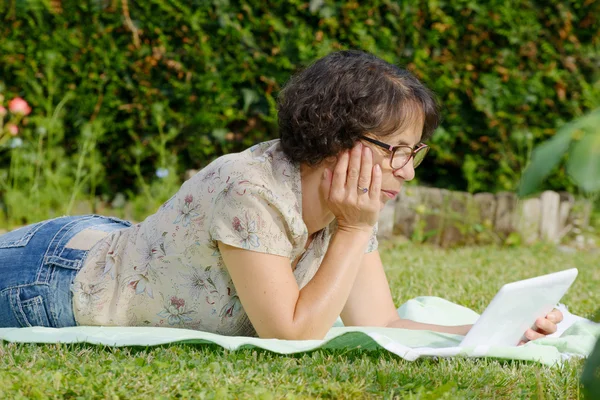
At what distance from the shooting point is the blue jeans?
2.83 metres

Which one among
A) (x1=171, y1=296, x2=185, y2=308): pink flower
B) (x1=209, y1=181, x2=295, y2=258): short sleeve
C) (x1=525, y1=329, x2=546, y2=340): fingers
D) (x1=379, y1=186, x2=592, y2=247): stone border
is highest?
(x1=209, y1=181, x2=295, y2=258): short sleeve

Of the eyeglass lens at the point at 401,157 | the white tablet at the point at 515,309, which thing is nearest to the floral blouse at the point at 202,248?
the eyeglass lens at the point at 401,157

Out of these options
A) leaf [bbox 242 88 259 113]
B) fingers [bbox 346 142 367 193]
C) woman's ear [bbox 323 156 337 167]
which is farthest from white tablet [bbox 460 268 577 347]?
leaf [bbox 242 88 259 113]

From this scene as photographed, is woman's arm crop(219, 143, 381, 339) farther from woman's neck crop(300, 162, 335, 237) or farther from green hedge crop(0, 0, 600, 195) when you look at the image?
green hedge crop(0, 0, 600, 195)

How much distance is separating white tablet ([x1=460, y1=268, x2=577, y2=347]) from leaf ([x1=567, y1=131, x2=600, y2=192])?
156cm

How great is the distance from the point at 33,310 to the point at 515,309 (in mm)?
1633

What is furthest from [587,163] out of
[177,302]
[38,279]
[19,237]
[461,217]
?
[461,217]

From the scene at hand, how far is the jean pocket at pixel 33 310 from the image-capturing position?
2.85m

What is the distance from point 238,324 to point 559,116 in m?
4.54

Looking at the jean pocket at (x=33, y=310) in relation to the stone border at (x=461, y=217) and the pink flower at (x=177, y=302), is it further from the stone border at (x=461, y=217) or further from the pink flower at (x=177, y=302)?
the stone border at (x=461, y=217)

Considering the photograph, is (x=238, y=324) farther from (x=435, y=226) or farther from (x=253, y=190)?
(x=435, y=226)

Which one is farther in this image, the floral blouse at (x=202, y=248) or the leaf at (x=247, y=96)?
the leaf at (x=247, y=96)

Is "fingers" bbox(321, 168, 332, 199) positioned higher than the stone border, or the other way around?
"fingers" bbox(321, 168, 332, 199)

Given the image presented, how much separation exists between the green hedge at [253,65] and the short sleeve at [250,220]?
374cm
